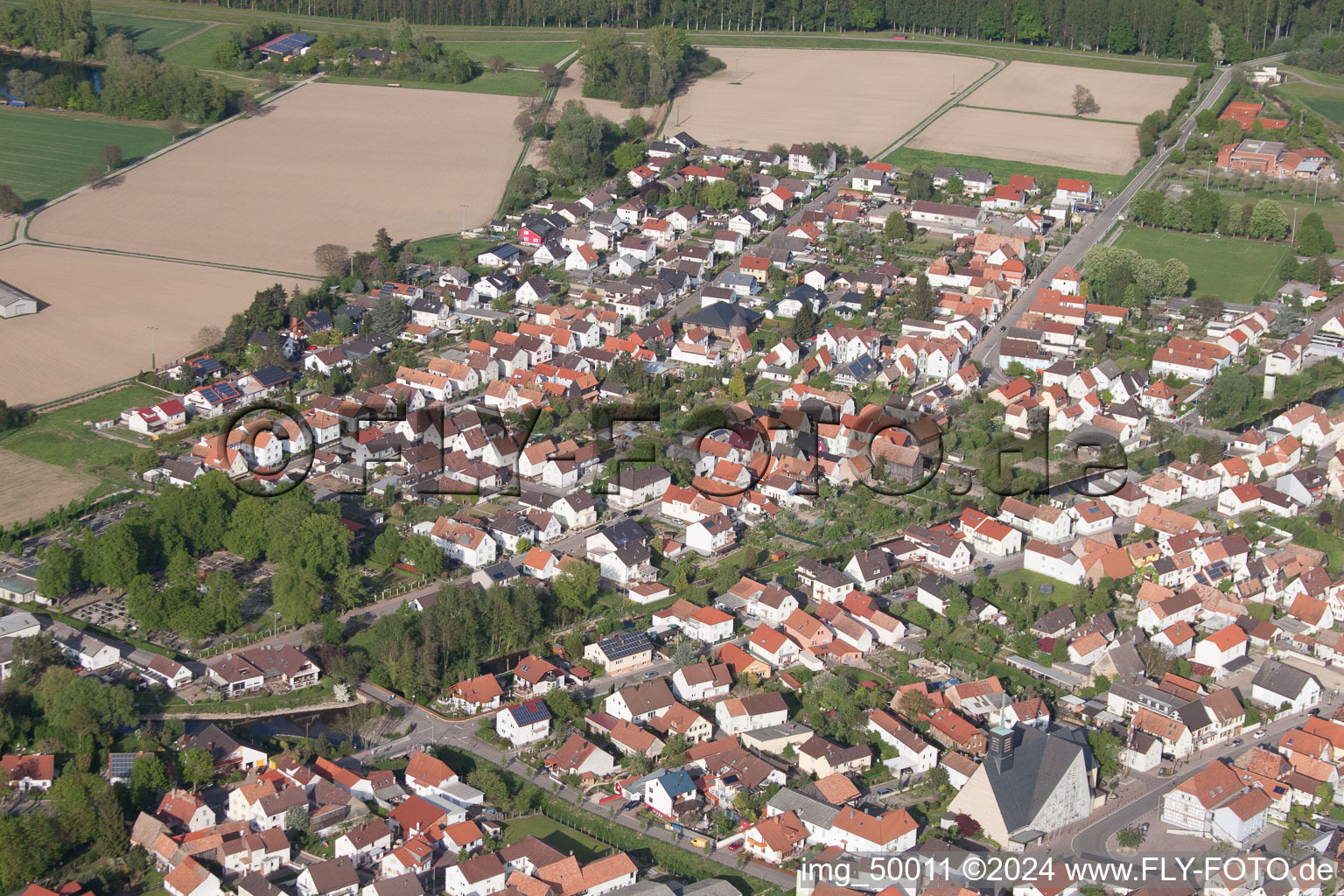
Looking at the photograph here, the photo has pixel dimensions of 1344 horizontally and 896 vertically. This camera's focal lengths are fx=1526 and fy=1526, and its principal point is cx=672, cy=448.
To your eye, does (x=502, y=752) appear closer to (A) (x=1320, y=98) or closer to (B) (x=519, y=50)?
(B) (x=519, y=50)

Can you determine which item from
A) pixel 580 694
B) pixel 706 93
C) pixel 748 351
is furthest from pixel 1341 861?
pixel 706 93

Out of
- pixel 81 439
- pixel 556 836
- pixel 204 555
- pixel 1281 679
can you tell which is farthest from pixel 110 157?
pixel 1281 679

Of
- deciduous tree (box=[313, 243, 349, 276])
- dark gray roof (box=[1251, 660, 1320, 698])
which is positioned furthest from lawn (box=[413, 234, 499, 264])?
dark gray roof (box=[1251, 660, 1320, 698])

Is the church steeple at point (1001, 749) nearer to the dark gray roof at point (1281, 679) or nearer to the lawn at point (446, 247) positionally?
the dark gray roof at point (1281, 679)

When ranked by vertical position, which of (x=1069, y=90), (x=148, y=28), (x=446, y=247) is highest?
(x=148, y=28)

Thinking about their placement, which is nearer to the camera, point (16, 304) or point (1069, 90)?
point (16, 304)

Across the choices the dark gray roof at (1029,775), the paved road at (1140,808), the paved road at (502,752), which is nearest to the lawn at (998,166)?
the paved road at (1140,808)

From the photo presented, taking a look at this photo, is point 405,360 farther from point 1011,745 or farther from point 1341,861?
point 1341,861
